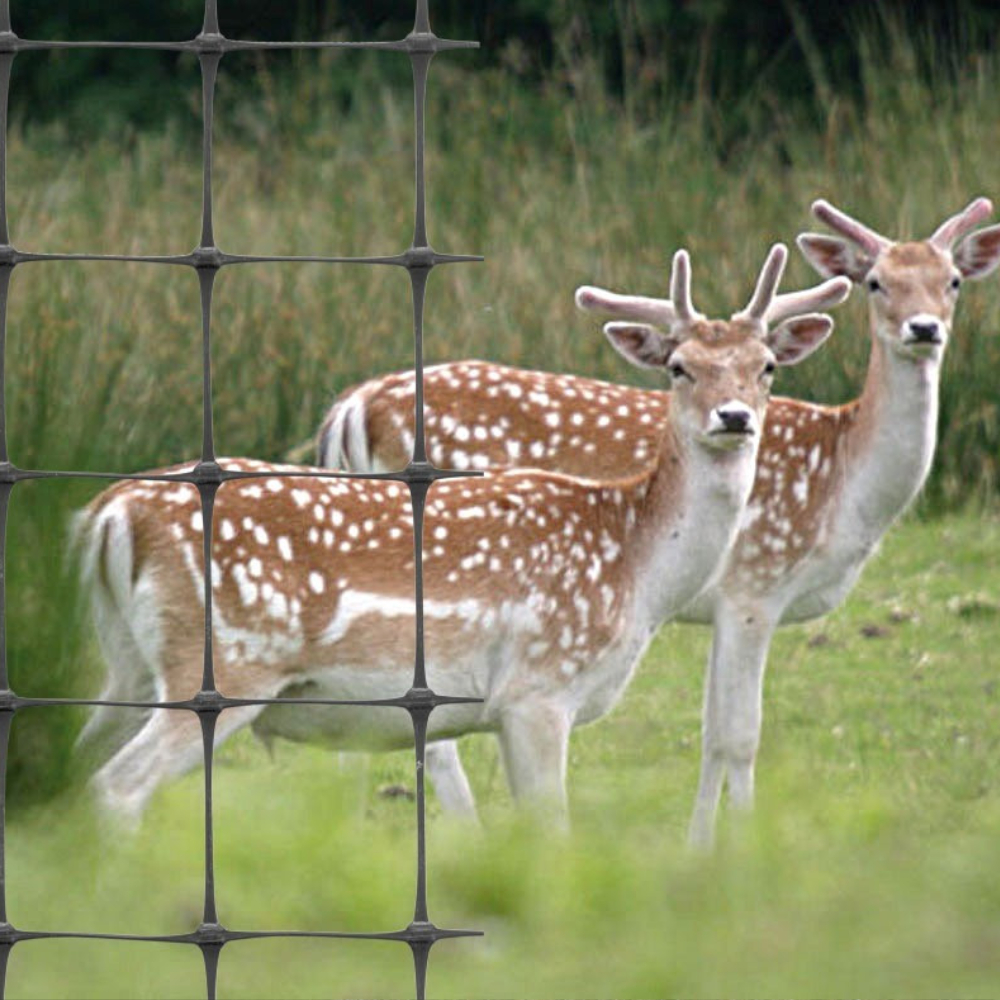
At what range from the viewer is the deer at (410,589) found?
5086mm

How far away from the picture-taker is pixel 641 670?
741cm

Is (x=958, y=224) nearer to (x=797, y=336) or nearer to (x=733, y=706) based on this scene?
(x=797, y=336)

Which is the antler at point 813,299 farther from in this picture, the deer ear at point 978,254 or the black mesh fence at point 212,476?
Result: the black mesh fence at point 212,476

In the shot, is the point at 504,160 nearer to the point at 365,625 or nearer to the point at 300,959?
the point at 365,625

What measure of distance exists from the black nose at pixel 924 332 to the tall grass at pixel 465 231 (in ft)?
5.96

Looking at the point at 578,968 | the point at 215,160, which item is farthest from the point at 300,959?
the point at 215,160

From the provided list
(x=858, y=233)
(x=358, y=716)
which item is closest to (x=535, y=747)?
(x=358, y=716)

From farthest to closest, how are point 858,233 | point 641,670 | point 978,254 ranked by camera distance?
1. point 641,670
2. point 978,254
3. point 858,233

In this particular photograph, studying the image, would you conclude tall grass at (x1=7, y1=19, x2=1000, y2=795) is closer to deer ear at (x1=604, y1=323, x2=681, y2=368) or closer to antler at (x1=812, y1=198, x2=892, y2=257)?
deer ear at (x1=604, y1=323, x2=681, y2=368)

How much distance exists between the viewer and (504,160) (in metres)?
11.4

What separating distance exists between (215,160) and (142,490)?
24.7 feet

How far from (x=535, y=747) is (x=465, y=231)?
574 centimetres

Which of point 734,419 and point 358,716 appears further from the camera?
point 734,419

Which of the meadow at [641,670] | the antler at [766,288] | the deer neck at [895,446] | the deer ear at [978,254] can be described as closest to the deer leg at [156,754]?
the meadow at [641,670]
